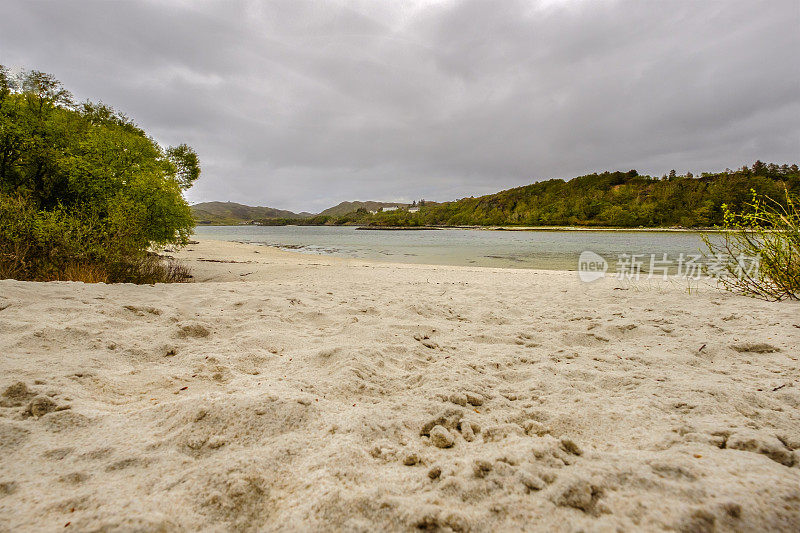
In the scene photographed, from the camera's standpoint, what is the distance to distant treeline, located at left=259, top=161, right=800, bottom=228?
2591 inches

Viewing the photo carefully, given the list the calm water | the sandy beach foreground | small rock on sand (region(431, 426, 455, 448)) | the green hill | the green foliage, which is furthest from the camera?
the green hill

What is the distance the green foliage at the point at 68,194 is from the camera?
5969 millimetres

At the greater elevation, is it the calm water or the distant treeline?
the distant treeline

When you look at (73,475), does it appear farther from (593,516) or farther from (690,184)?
(690,184)

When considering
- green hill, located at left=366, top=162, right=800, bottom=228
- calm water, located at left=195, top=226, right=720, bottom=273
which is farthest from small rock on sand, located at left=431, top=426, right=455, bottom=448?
A: green hill, located at left=366, top=162, right=800, bottom=228

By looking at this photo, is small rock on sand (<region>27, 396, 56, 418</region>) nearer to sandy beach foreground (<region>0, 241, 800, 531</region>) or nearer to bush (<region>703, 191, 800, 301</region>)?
sandy beach foreground (<region>0, 241, 800, 531</region>)

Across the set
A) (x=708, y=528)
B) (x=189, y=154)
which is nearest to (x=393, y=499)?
(x=708, y=528)

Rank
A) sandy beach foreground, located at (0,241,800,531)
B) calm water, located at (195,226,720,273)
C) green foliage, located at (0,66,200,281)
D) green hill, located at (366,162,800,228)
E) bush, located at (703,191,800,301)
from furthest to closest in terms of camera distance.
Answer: green hill, located at (366,162,800,228) < calm water, located at (195,226,720,273) < green foliage, located at (0,66,200,281) < bush, located at (703,191,800,301) < sandy beach foreground, located at (0,241,800,531)

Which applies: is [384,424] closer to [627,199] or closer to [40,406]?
[40,406]

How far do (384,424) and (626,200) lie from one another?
4002 inches

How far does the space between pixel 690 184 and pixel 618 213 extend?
22.7m

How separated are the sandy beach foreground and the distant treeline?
211 feet

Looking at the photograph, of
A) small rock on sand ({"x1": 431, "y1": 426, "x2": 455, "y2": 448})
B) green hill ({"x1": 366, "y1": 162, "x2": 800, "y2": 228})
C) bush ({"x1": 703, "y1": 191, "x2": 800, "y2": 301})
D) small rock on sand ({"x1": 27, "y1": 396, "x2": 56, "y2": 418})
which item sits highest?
green hill ({"x1": 366, "y1": 162, "x2": 800, "y2": 228})

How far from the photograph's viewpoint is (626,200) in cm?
8294
